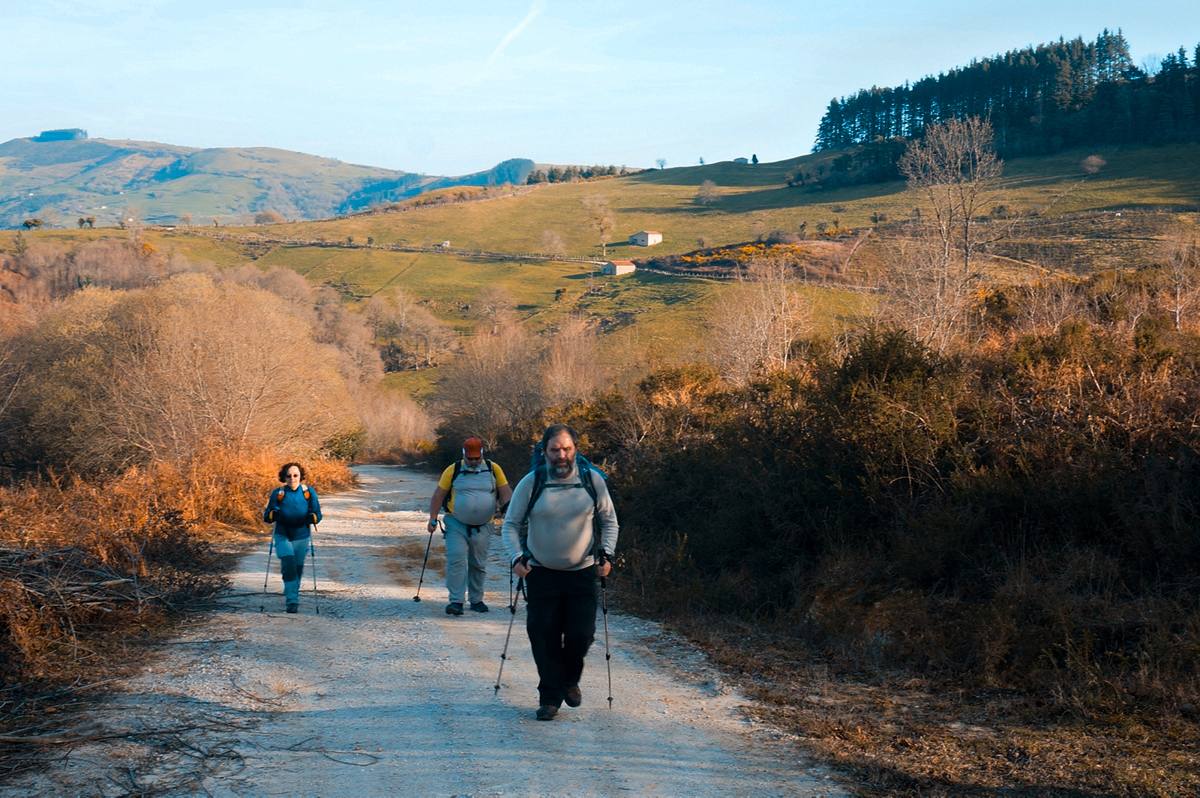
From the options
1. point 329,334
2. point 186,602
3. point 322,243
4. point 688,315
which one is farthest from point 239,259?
point 186,602

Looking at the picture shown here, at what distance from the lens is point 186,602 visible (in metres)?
10.8

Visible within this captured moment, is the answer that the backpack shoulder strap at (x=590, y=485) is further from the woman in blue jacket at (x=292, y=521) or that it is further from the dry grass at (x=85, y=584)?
the woman in blue jacket at (x=292, y=521)

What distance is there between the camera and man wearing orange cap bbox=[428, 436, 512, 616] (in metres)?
10.9

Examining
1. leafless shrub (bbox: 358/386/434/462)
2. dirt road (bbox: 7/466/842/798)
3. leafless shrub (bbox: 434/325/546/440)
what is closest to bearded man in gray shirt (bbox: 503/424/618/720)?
dirt road (bbox: 7/466/842/798)

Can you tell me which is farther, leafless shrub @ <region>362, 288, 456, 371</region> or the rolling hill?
leafless shrub @ <region>362, 288, 456, 371</region>

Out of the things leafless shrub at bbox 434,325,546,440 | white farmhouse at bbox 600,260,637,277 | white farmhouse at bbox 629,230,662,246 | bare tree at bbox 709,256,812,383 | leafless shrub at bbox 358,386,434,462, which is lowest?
leafless shrub at bbox 358,386,434,462

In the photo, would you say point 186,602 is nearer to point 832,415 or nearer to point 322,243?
point 832,415

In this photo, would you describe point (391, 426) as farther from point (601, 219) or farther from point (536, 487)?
point (536, 487)

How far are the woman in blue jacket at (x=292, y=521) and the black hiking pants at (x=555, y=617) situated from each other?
16.7 feet

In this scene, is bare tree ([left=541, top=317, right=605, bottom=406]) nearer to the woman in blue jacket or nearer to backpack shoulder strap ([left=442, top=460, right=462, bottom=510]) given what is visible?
the woman in blue jacket

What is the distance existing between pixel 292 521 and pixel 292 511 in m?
0.13

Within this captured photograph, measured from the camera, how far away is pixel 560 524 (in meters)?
6.82

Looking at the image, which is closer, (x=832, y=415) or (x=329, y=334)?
(x=832, y=415)

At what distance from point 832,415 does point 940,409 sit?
1.28 m
